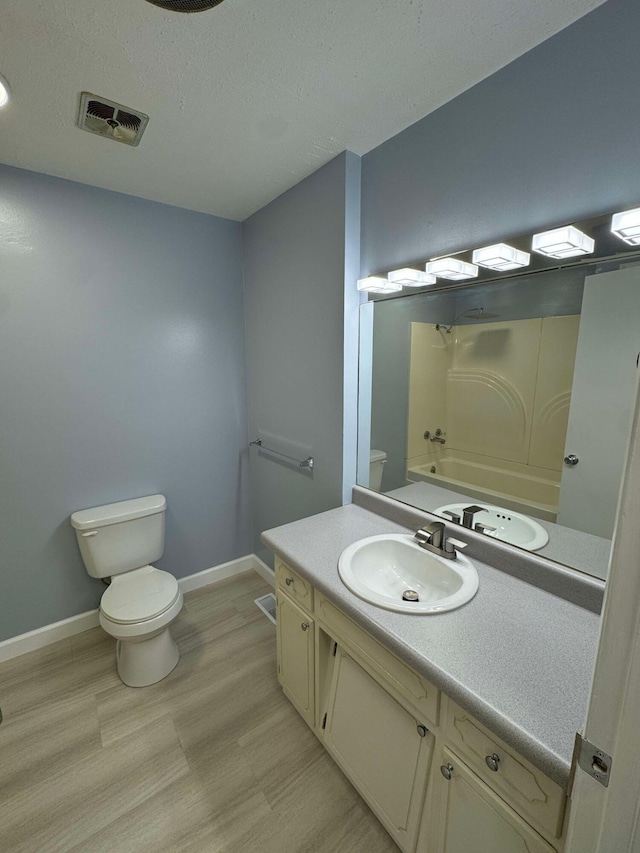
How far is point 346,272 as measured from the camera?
65.9 inches

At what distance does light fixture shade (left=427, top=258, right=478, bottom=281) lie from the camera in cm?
130

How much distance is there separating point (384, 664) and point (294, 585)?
19.4 inches

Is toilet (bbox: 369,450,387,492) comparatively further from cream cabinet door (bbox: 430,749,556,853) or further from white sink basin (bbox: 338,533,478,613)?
cream cabinet door (bbox: 430,749,556,853)

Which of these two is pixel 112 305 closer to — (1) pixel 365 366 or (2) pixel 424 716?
(1) pixel 365 366

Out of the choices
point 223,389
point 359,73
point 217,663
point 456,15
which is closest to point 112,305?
point 223,389

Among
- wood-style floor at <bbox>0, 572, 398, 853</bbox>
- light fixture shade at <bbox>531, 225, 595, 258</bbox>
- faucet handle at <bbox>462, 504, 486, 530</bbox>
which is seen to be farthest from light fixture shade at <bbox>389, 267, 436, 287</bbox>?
wood-style floor at <bbox>0, 572, 398, 853</bbox>

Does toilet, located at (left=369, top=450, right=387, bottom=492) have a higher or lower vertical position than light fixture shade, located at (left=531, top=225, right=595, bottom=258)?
lower

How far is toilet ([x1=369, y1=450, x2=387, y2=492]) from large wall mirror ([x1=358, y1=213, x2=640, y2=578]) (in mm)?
63

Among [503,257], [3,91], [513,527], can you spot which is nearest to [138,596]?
[513,527]

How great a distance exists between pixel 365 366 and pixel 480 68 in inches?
43.2

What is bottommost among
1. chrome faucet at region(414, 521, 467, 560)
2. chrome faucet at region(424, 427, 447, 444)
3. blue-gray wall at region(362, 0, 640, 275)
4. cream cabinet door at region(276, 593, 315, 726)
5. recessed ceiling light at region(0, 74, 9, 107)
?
cream cabinet door at region(276, 593, 315, 726)

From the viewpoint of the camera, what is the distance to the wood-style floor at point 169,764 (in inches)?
47.8

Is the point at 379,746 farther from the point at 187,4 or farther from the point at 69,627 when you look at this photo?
the point at 187,4

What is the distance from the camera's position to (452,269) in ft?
4.34
